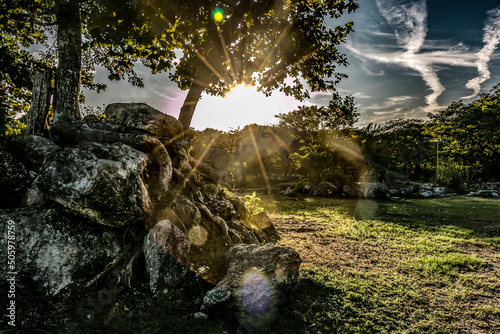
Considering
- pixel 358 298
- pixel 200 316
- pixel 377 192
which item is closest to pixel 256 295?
pixel 200 316

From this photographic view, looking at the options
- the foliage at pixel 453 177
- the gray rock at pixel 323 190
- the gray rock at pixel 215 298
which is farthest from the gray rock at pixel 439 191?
the gray rock at pixel 215 298

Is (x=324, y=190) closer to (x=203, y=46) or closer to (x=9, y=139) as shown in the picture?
(x=203, y=46)

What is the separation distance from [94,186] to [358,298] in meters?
5.19

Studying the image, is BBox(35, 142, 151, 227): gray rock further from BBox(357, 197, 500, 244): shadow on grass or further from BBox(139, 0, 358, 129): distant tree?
BBox(357, 197, 500, 244): shadow on grass

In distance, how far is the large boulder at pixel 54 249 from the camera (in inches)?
130

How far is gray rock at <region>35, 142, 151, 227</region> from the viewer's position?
3643 millimetres

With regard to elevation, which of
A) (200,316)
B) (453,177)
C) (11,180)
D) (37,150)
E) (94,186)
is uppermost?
(453,177)

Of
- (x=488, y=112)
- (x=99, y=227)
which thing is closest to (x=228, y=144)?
(x=99, y=227)

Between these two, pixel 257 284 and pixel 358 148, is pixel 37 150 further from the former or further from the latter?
pixel 358 148

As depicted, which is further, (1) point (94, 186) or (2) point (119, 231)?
(2) point (119, 231)

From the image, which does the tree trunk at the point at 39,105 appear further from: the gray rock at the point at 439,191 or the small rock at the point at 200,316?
the gray rock at the point at 439,191

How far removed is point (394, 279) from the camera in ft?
16.6

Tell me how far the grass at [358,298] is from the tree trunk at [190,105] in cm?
628

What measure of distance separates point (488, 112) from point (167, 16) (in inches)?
1762
